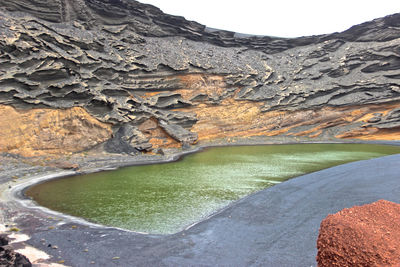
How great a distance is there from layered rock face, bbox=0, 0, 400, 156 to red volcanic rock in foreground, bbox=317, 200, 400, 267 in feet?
76.0

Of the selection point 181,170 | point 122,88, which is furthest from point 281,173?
point 122,88

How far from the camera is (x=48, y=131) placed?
78.4 feet

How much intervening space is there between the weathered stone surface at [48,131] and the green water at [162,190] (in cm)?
708

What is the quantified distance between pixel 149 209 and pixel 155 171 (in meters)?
8.51

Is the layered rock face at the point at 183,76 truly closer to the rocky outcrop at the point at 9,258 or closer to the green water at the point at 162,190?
the green water at the point at 162,190

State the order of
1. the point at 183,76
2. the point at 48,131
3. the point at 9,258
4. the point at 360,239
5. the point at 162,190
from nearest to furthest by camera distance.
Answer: the point at 360,239 → the point at 9,258 → the point at 162,190 → the point at 48,131 → the point at 183,76

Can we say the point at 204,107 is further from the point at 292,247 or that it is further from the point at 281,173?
the point at 292,247

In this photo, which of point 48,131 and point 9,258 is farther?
point 48,131

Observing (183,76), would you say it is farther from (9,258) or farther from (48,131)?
(9,258)

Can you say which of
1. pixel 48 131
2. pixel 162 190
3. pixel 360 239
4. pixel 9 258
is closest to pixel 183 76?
pixel 48 131

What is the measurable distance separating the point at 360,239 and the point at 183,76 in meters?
36.5

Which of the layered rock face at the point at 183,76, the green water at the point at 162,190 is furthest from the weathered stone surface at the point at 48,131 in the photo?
the green water at the point at 162,190

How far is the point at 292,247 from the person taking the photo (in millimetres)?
7148

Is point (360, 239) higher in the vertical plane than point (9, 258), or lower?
higher
